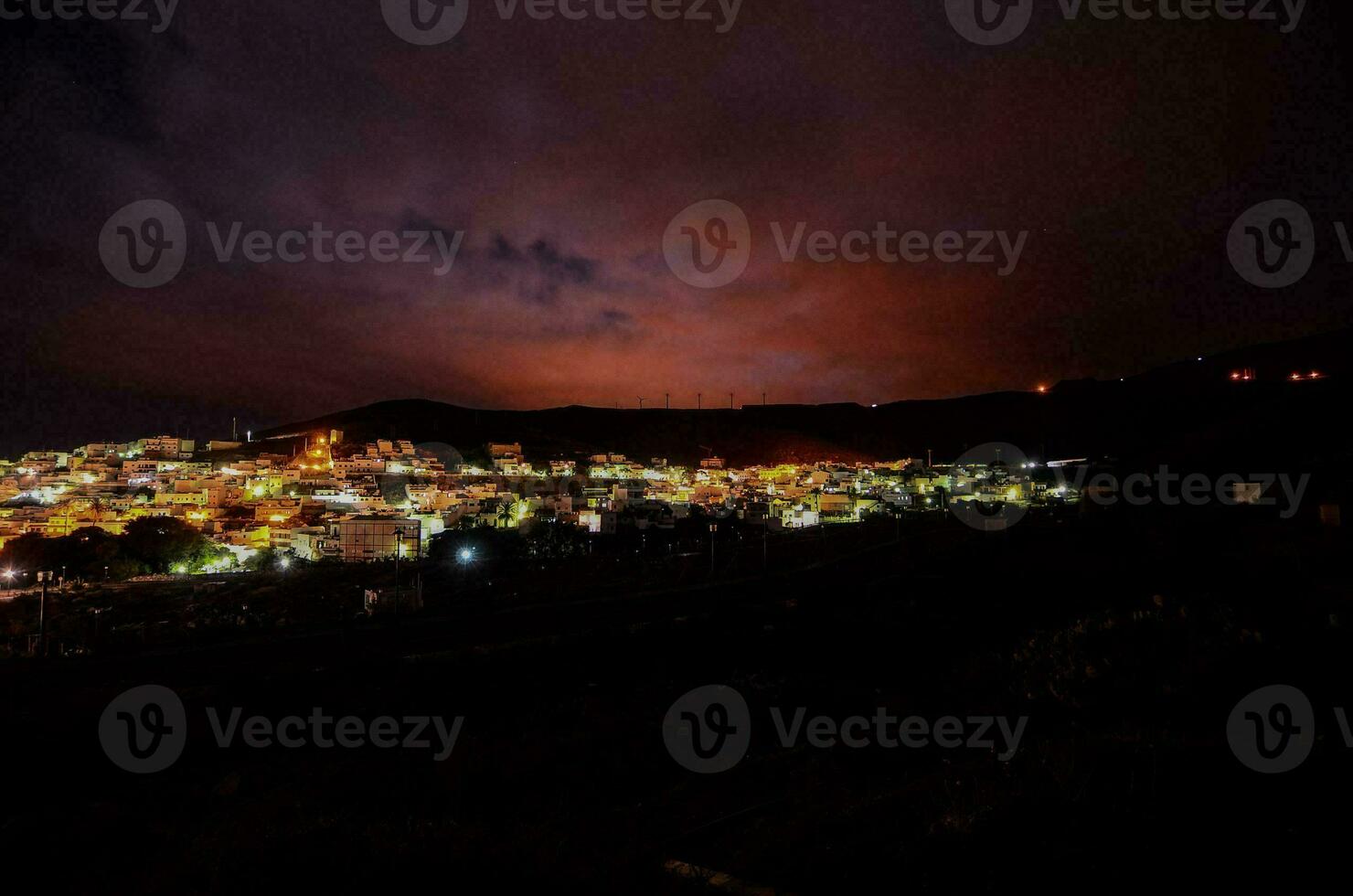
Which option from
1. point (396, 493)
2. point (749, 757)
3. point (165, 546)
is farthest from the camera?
point (396, 493)

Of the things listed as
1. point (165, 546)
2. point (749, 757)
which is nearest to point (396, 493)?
point (165, 546)

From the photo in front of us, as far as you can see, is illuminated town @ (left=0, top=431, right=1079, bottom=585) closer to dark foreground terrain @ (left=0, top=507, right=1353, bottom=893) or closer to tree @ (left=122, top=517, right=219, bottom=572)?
tree @ (left=122, top=517, right=219, bottom=572)

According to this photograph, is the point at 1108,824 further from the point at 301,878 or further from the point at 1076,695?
the point at 301,878

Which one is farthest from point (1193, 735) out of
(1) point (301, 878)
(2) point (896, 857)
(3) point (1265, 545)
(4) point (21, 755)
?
(4) point (21, 755)

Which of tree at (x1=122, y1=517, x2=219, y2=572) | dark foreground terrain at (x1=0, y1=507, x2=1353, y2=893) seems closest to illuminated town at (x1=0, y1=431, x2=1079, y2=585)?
tree at (x1=122, y1=517, x2=219, y2=572)

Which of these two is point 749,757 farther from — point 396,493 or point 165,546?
point 396,493
